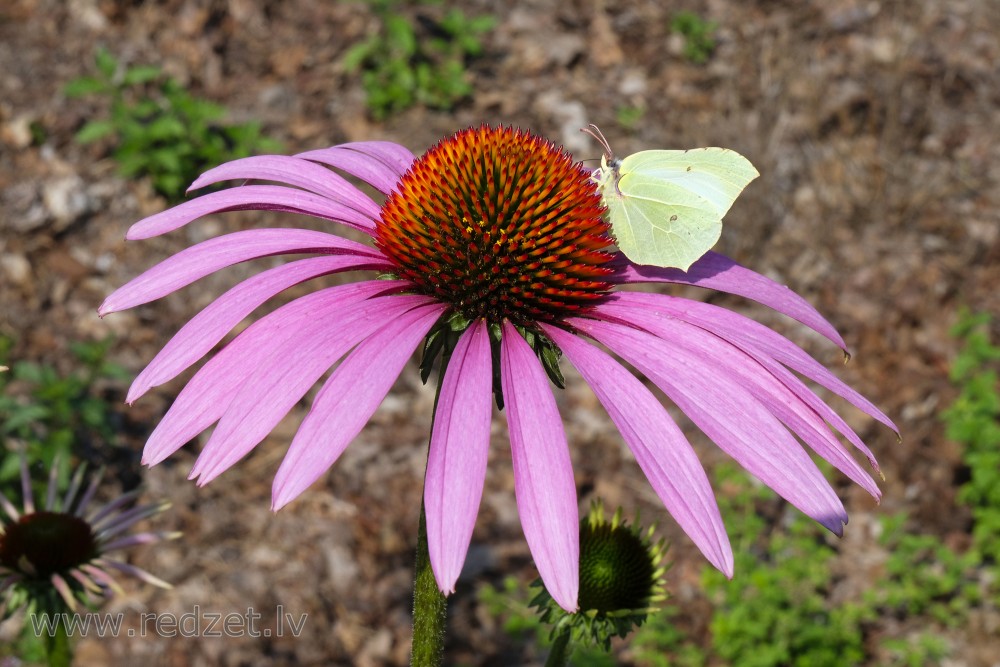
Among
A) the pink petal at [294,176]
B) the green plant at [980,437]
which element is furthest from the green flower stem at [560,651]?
the green plant at [980,437]

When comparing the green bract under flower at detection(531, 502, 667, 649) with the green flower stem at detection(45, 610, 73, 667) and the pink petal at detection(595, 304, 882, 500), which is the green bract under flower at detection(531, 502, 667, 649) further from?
the green flower stem at detection(45, 610, 73, 667)

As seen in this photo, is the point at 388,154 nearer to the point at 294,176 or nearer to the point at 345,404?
the point at 294,176

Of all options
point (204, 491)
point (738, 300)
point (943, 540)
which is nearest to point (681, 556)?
point (943, 540)

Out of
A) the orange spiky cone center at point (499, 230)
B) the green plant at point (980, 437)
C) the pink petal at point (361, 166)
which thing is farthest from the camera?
the green plant at point (980, 437)

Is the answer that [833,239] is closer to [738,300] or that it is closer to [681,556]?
[738,300]

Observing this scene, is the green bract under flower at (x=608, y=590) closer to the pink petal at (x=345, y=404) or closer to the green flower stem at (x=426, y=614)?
the green flower stem at (x=426, y=614)

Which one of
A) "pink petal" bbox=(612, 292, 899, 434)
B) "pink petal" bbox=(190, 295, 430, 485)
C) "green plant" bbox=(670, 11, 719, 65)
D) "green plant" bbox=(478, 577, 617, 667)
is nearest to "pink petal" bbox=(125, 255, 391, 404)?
"pink petal" bbox=(190, 295, 430, 485)

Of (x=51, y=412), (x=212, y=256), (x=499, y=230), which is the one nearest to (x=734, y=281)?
(x=499, y=230)
